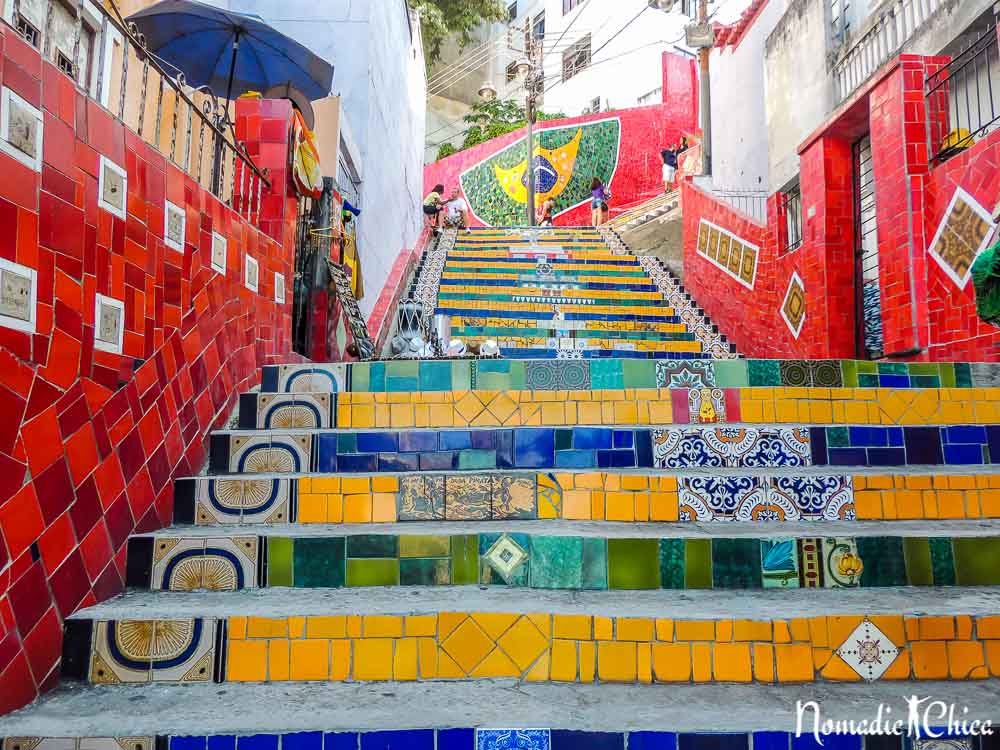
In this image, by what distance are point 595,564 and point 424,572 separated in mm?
534

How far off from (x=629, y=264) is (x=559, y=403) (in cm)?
700

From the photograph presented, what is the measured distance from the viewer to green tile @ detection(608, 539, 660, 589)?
203 cm

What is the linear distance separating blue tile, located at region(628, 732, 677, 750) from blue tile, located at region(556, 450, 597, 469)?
1.27 metres

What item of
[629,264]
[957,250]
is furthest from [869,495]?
[629,264]

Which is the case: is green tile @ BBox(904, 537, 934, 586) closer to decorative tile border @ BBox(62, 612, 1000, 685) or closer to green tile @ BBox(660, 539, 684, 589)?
decorative tile border @ BBox(62, 612, 1000, 685)

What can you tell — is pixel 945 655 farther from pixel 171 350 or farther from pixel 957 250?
pixel 957 250

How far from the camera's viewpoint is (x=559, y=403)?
2891mm

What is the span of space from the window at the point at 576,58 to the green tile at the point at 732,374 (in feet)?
73.7

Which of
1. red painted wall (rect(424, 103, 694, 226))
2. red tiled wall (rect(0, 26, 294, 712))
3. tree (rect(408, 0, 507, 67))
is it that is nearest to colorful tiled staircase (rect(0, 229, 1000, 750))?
red tiled wall (rect(0, 26, 294, 712))

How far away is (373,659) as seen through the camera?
1.73m

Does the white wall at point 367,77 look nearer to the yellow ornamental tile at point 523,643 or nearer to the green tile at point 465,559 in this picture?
the green tile at point 465,559

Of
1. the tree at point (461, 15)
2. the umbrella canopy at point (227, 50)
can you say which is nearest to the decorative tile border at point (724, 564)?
the umbrella canopy at point (227, 50)

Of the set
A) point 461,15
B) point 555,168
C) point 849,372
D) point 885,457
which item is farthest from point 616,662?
point 461,15

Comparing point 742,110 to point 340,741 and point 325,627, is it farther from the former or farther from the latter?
point 340,741
